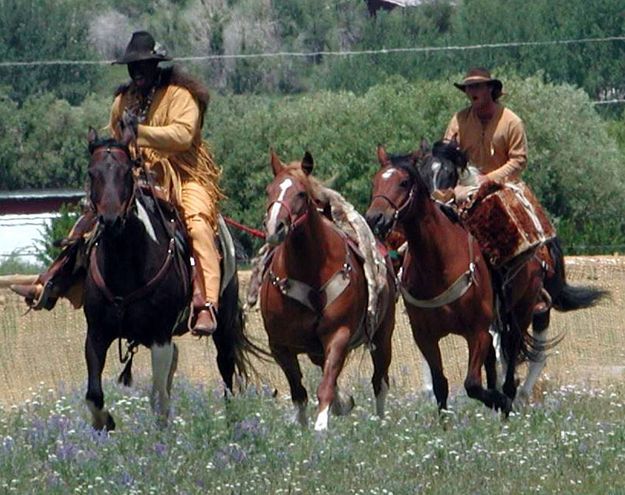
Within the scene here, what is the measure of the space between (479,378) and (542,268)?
2.26m

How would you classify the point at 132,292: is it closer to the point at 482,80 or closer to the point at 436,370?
the point at 436,370

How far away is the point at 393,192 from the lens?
13578 millimetres

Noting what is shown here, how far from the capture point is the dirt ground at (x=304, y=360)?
59.1ft

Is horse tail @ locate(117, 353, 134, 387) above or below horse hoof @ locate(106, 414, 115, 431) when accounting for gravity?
below

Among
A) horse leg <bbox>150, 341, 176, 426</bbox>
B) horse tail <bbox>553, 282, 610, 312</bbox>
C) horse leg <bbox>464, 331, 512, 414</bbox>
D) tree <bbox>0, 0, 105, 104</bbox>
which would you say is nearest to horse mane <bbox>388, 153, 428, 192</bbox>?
horse leg <bbox>464, 331, 512, 414</bbox>

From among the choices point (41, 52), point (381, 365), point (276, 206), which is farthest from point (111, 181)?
point (41, 52)

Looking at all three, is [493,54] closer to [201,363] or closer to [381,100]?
[381,100]

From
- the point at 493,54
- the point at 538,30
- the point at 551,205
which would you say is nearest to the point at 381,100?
the point at 551,205

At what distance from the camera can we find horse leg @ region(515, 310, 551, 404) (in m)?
16.3

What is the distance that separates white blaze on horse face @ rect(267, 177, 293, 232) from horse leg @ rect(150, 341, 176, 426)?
3.91 feet

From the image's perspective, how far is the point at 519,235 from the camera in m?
15.0

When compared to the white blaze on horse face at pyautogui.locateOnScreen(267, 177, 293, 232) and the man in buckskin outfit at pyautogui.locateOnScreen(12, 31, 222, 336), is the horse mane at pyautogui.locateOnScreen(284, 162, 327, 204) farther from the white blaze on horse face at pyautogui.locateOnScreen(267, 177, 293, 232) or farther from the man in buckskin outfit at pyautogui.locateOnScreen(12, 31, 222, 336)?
the man in buckskin outfit at pyautogui.locateOnScreen(12, 31, 222, 336)

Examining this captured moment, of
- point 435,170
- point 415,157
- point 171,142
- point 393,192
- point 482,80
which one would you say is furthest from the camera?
point 482,80

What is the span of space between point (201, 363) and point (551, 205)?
24.8 metres
